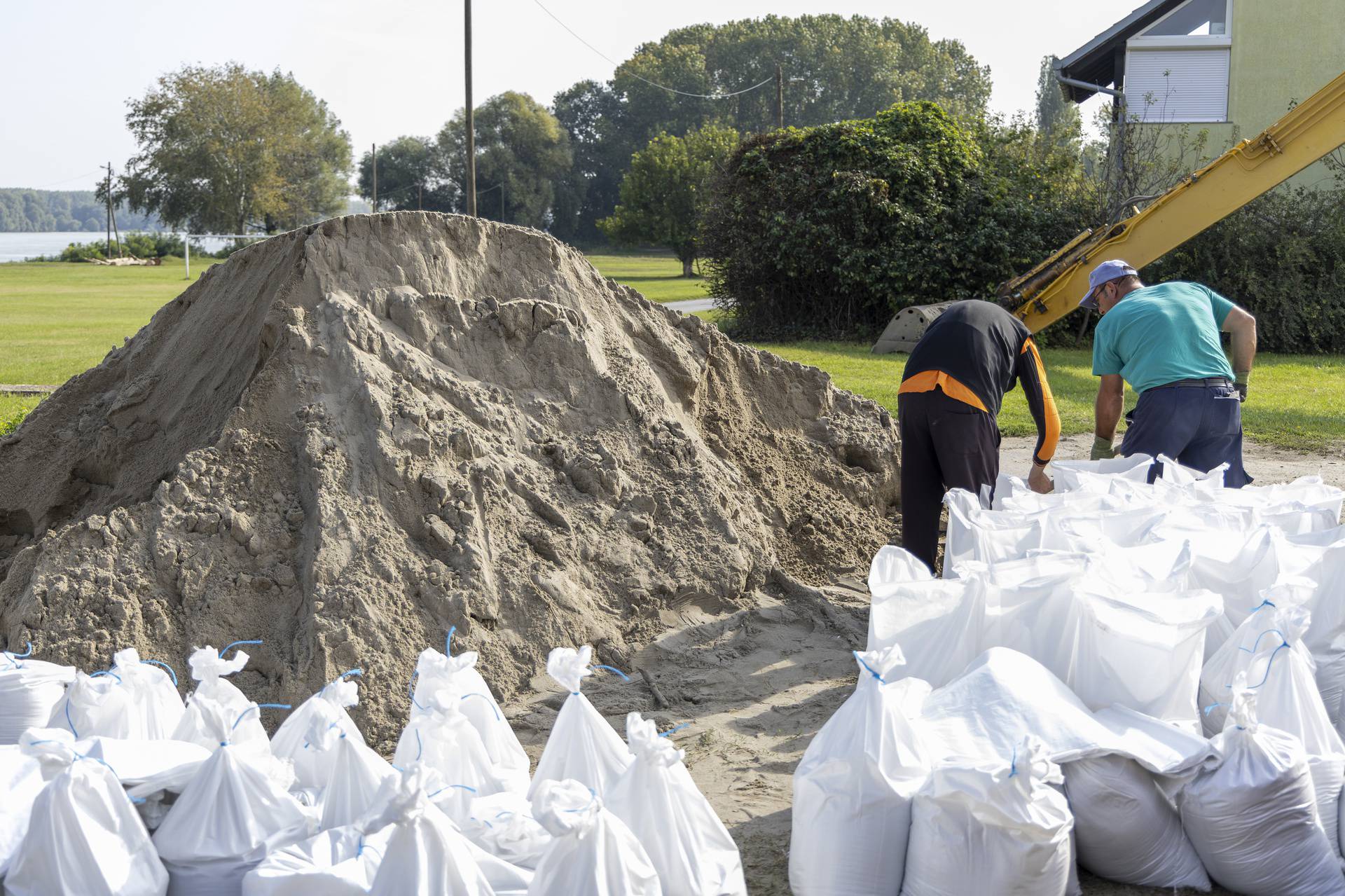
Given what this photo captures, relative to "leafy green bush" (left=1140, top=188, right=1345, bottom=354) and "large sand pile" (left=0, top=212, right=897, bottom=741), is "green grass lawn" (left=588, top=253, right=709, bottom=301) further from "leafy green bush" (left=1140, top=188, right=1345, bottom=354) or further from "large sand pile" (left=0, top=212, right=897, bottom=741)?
"large sand pile" (left=0, top=212, right=897, bottom=741)

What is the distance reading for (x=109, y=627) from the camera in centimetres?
443

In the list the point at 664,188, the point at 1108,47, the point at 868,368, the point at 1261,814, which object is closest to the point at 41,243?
the point at 664,188

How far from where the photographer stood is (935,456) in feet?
17.0

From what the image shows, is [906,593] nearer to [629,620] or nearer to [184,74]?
[629,620]

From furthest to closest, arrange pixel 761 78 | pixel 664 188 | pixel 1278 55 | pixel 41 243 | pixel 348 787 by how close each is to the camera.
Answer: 1. pixel 761 78
2. pixel 41 243
3. pixel 664 188
4. pixel 1278 55
5. pixel 348 787

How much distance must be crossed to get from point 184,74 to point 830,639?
6326cm

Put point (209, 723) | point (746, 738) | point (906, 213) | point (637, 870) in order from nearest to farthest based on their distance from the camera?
point (637, 870) < point (209, 723) < point (746, 738) < point (906, 213)

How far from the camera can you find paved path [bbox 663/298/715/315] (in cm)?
2320

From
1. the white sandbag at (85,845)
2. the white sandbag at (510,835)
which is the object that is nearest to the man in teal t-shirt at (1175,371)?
the white sandbag at (510,835)

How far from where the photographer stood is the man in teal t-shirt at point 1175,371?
5.43 m

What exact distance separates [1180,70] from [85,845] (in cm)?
2173

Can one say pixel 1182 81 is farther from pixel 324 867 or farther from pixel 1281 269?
pixel 324 867

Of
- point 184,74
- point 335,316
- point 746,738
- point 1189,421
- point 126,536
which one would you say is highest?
point 184,74

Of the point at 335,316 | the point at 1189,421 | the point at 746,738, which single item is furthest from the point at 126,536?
the point at 1189,421
